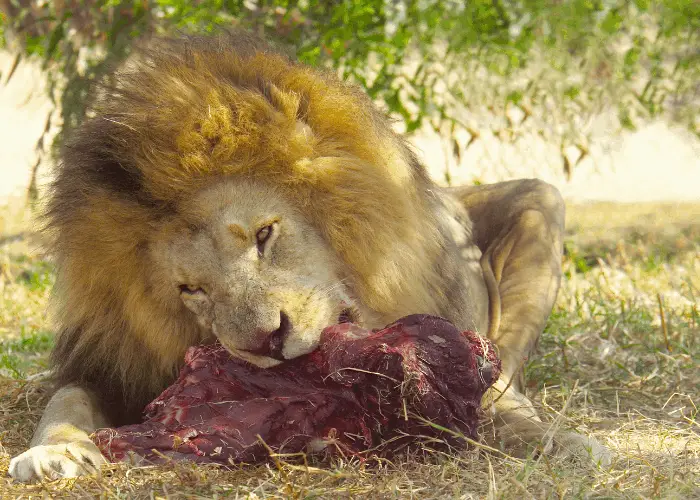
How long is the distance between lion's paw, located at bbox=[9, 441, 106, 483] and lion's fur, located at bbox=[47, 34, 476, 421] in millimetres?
511

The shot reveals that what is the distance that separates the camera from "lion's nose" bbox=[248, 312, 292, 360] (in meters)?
2.52

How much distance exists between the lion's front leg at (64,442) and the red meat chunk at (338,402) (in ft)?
0.29

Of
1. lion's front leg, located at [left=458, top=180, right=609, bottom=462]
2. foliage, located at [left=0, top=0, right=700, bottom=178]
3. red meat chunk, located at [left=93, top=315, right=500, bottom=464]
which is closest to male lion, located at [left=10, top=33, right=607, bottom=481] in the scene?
red meat chunk, located at [left=93, top=315, right=500, bottom=464]

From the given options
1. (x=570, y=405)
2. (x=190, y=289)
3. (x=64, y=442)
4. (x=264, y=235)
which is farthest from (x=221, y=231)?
(x=570, y=405)

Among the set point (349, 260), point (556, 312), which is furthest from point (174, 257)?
point (556, 312)

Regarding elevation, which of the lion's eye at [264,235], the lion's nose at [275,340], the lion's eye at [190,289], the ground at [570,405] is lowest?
the ground at [570,405]

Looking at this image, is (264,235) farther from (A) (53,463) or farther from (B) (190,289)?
(A) (53,463)

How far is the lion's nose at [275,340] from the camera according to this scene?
8.28 ft

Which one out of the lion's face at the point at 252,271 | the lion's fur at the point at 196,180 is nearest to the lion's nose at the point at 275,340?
the lion's face at the point at 252,271

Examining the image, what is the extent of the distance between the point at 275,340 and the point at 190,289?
36 centimetres

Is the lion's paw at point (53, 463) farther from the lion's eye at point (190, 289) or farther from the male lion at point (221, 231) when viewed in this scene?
the lion's eye at point (190, 289)

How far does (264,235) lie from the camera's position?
268 centimetres

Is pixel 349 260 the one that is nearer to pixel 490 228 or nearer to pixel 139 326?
pixel 139 326

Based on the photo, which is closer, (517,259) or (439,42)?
(517,259)
